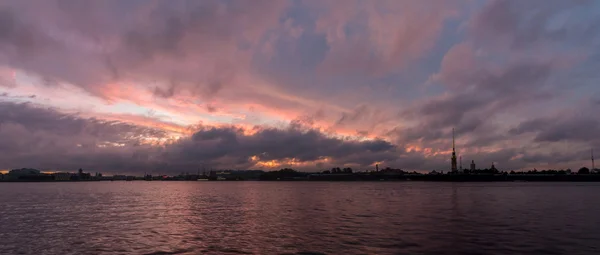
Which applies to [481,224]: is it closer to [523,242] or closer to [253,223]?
[523,242]

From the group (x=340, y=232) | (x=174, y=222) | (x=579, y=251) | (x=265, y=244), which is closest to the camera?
(x=579, y=251)

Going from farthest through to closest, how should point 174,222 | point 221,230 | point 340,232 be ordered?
point 174,222
point 221,230
point 340,232

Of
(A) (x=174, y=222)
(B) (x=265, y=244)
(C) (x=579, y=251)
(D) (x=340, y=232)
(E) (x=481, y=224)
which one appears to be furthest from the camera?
(A) (x=174, y=222)

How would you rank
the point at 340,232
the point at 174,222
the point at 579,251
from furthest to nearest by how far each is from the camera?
the point at 174,222
the point at 340,232
the point at 579,251

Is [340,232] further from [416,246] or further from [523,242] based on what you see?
[523,242]

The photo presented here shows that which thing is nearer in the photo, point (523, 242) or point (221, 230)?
point (523, 242)

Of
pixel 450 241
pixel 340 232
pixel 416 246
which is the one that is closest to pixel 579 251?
pixel 450 241

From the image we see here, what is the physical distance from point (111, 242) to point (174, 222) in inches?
639

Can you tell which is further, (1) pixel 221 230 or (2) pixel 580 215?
(2) pixel 580 215

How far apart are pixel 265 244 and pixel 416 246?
13.4m

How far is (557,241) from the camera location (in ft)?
128

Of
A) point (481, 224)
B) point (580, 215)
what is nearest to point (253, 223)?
point (481, 224)

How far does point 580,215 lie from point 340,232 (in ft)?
137

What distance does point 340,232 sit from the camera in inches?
1758
